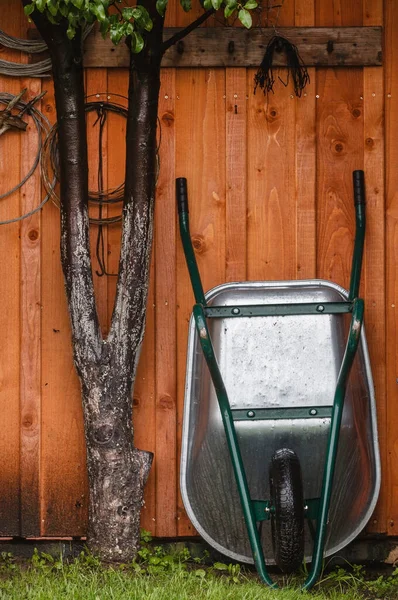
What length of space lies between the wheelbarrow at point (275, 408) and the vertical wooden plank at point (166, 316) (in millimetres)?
233

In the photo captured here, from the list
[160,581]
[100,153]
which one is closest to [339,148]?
[100,153]

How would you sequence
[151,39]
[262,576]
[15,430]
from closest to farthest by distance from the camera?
[262,576] < [151,39] < [15,430]

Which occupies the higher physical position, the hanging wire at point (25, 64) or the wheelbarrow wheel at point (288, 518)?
the hanging wire at point (25, 64)

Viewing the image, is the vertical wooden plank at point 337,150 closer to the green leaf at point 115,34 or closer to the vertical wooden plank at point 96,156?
the vertical wooden plank at point 96,156

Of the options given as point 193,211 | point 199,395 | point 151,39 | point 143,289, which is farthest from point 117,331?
point 151,39

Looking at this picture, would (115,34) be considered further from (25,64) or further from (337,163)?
(337,163)

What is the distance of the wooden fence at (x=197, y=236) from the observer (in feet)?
11.5

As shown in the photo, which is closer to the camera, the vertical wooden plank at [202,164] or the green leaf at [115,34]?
the green leaf at [115,34]

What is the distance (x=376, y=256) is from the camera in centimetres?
350

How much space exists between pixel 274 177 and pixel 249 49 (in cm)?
52

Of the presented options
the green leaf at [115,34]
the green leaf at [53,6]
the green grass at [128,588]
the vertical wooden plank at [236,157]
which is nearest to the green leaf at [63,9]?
the green leaf at [53,6]

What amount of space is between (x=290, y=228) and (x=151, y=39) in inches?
36.7

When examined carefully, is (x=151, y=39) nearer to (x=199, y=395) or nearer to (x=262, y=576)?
(x=199, y=395)

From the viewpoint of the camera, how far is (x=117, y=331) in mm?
3207
